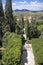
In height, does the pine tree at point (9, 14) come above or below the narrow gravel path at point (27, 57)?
above

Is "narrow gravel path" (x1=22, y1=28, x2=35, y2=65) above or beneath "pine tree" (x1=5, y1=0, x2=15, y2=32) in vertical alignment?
beneath

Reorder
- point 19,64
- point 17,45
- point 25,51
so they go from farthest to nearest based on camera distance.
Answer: point 25,51 < point 17,45 < point 19,64

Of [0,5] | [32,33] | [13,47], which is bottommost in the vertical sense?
[32,33]

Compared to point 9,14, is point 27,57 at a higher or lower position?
lower

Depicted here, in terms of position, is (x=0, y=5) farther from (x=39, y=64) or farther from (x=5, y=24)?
(x=39, y=64)

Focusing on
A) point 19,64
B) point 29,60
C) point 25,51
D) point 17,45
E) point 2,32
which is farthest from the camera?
point 2,32

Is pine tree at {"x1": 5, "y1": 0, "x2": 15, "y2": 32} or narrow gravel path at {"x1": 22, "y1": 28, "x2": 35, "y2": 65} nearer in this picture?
narrow gravel path at {"x1": 22, "y1": 28, "x2": 35, "y2": 65}

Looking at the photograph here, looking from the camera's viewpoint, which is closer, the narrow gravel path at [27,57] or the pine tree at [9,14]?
the narrow gravel path at [27,57]

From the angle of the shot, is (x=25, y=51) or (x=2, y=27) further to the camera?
(x=2, y=27)

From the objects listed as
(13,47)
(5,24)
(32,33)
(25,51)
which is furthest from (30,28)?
(13,47)

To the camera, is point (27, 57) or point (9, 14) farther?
point (9, 14)

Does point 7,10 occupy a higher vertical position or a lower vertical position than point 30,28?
higher
